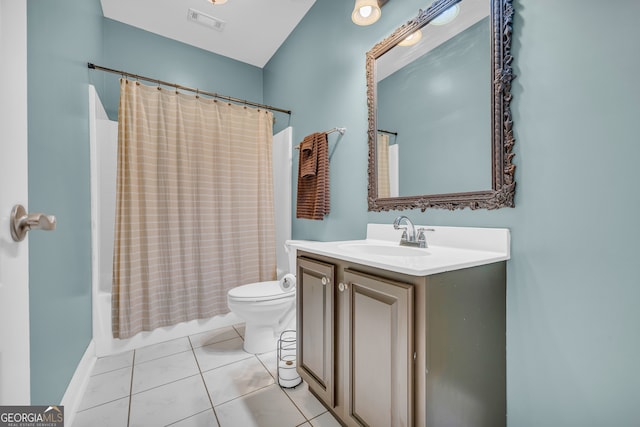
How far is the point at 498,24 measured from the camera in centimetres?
102

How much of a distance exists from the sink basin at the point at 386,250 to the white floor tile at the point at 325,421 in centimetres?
79

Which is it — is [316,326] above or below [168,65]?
below

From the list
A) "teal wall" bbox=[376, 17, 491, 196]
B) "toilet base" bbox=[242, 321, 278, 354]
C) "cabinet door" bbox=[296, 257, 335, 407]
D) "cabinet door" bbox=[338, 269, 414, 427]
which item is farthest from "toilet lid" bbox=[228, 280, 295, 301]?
"teal wall" bbox=[376, 17, 491, 196]

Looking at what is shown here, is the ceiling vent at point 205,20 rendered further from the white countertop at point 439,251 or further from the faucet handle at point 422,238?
the faucet handle at point 422,238

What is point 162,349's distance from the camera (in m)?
1.93

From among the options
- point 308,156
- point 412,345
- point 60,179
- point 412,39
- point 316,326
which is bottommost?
point 316,326

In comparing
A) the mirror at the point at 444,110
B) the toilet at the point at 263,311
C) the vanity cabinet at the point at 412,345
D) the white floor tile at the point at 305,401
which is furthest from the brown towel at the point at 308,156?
the white floor tile at the point at 305,401

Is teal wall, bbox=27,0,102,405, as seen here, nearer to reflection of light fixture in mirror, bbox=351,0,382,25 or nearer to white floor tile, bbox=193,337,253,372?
white floor tile, bbox=193,337,253,372

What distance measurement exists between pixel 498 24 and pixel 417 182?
2.23 ft

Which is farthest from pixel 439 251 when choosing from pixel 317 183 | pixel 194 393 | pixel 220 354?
pixel 220 354

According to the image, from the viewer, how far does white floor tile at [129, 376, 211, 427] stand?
125cm

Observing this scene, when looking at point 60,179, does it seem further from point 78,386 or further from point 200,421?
point 200,421

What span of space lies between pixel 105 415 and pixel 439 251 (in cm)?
174

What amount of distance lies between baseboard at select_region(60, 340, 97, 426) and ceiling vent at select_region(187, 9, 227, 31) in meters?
2.57
